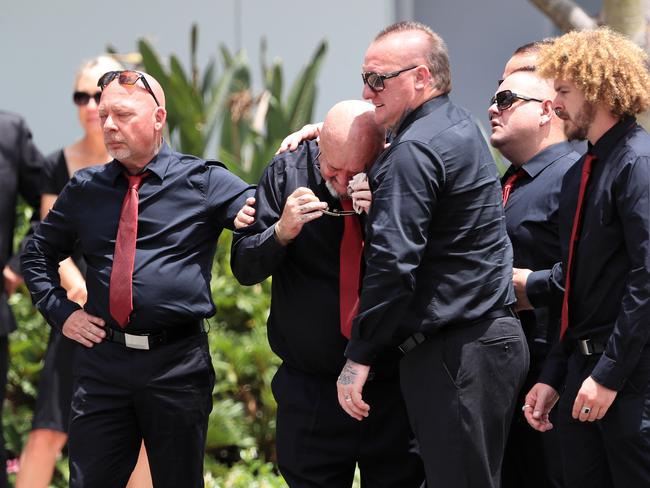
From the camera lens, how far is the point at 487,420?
357cm

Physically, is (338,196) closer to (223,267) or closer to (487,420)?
(487,420)

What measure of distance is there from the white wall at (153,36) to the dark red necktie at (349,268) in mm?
5366

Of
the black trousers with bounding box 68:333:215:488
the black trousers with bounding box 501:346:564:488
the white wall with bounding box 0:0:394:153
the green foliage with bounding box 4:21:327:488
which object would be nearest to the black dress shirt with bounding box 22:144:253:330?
the black trousers with bounding box 68:333:215:488

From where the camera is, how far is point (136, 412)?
418cm

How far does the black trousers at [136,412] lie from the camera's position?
412 centimetres

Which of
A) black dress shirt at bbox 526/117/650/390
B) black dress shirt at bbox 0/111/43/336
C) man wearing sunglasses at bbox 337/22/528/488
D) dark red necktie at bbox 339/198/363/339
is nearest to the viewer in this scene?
black dress shirt at bbox 526/117/650/390

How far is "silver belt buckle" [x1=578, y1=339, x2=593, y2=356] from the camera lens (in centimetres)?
351

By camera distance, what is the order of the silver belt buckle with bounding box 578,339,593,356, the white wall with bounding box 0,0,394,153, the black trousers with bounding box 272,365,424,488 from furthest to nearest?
the white wall with bounding box 0,0,394,153
the black trousers with bounding box 272,365,424,488
the silver belt buckle with bounding box 578,339,593,356

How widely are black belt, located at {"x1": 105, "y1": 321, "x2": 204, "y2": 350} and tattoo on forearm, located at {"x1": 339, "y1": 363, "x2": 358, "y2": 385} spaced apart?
0.86 metres

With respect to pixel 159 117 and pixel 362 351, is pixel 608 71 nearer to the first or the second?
pixel 362 351

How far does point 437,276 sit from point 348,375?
0.42 meters

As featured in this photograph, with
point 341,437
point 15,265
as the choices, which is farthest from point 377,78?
point 15,265

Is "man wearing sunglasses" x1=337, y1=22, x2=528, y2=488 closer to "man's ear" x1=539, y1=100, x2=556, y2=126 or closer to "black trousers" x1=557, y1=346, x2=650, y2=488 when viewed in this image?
"black trousers" x1=557, y1=346, x2=650, y2=488

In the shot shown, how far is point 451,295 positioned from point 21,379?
11.5 feet
